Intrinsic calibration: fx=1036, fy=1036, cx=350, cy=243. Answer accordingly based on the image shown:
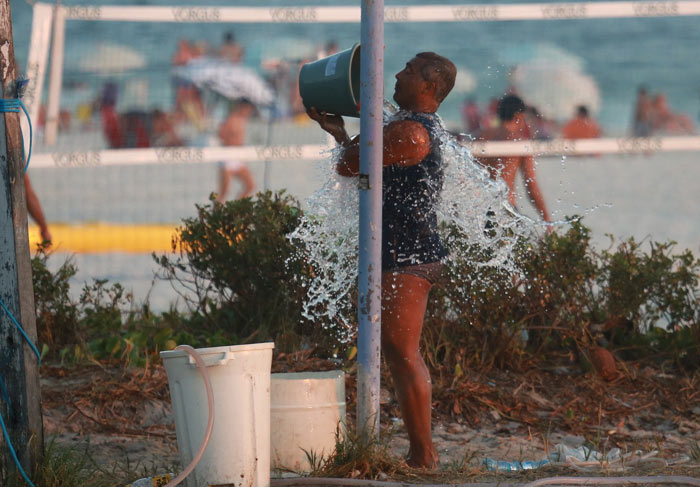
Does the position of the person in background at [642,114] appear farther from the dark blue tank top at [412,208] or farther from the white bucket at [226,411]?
the white bucket at [226,411]

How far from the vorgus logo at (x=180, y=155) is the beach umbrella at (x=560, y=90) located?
12167 millimetres

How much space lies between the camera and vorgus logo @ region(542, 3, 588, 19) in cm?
1141

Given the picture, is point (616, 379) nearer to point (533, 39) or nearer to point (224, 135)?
point (224, 135)

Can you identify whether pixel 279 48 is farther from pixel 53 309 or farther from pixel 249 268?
pixel 249 268

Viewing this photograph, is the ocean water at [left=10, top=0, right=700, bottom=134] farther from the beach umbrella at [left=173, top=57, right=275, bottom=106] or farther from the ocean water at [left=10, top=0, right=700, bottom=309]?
the beach umbrella at [left=173, top=57, right=275, bottom=106]

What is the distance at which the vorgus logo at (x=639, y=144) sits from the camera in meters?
10.8

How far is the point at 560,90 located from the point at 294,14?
1497cm

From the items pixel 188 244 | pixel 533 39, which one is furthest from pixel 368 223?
pixel 533 39

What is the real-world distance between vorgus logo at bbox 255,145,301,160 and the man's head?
608 cm

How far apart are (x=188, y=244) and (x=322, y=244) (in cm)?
114

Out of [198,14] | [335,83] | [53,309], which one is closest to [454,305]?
[335,83]

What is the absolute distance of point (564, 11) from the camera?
1156cm

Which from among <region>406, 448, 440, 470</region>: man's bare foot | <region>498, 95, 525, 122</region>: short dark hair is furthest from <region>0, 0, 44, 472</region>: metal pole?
<region>498, 95, 525, 122</region>: short dark hair

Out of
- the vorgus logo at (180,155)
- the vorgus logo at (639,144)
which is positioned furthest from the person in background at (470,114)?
the vorgus logo at (180,155)
